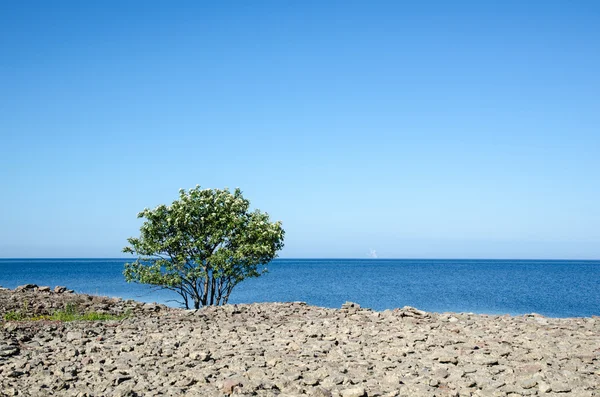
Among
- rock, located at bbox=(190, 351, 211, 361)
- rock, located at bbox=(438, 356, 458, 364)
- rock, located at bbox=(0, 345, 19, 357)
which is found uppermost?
rock, located at bbox=(438, 356, 458, 364)

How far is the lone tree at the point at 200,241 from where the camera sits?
27625 mm

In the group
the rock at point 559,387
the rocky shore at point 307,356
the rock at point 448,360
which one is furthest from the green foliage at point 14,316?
the rock at point 559,387

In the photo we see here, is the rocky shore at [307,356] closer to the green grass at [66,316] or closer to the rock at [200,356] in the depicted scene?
the rock at [200,356]

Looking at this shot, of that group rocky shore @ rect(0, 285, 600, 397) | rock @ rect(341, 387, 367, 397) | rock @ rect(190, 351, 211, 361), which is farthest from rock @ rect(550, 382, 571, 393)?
rock @ rect(190, 351, 211, 361)

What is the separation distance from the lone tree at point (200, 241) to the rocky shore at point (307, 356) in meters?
8.40

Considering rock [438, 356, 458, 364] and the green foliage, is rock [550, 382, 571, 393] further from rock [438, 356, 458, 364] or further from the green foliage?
the green foliage

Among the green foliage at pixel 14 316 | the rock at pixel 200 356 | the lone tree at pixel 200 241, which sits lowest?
the green foliage at pixel 14 316

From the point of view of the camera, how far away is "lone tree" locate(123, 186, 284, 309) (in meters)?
27.6

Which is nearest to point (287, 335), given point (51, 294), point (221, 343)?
point (221, 343)

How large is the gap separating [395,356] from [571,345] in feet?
15.4

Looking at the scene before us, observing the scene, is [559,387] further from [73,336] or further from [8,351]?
[8,351]

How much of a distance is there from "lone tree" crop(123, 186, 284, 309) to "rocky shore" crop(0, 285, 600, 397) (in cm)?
840

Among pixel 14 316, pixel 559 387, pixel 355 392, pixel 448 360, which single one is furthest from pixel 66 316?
pixel 559 387

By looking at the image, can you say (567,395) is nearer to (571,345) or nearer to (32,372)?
(571,345)
